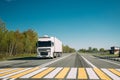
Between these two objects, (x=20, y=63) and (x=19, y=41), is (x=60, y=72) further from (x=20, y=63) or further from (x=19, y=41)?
(x=19, y=41)

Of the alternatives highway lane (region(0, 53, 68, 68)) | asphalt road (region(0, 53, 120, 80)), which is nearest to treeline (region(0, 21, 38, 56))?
highway lane (region(0, 53, 68, 68))

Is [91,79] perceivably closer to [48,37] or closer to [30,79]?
[30,79]

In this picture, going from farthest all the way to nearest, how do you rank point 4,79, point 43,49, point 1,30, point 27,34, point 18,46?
point 27,34 → point 18,46 → point 1,30 → point 43,49 → point 4,79

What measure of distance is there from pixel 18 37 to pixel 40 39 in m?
35.4

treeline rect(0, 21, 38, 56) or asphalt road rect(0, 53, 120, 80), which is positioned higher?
treeline rect(0, 21, 38, 56)

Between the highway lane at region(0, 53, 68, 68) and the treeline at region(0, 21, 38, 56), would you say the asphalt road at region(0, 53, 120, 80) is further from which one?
the treeline at region(0, 21, 38, 56)

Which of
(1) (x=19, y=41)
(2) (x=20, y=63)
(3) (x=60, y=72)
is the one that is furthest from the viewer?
(1) (x=19, y=41)

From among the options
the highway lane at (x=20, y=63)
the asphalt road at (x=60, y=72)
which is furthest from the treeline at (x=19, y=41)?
the asphalt road at (x=60, y=72)

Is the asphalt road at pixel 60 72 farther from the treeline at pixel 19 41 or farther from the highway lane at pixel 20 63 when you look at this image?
the treeline at pixel 19 41

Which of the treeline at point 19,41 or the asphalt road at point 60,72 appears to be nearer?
the asphalt road at point 60,72

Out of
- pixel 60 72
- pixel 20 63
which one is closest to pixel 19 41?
pixel 20 63

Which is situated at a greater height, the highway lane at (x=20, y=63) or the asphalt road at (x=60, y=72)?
the highway lane at (x=20, y=63)

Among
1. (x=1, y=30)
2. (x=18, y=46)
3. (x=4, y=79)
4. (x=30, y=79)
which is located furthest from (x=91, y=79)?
(x=18, y=46)

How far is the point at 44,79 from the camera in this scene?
9508mm
